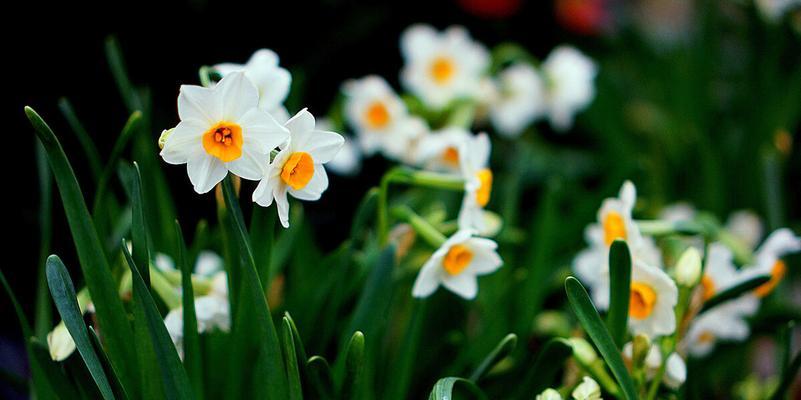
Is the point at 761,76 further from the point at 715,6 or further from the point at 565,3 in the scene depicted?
the point at 565,3

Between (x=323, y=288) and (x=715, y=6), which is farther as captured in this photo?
(x=715, y=6)

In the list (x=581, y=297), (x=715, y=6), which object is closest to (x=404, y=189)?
(x=581, y=297)

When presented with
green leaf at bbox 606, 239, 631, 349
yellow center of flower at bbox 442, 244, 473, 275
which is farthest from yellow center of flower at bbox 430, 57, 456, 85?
green leaf at bbox 606, 239, 631, 349

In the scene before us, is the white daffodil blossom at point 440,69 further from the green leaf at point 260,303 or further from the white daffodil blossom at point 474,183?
the green leaf at point 260,303

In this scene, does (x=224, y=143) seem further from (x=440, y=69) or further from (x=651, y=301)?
(x=440, y=69)

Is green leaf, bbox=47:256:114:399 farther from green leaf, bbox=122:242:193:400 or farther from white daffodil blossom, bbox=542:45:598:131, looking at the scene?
white daffodil blossom, bbox=542:45:598:131

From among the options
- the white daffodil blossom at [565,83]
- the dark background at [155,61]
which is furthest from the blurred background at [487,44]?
the white daffodil blossom at [565,83]
